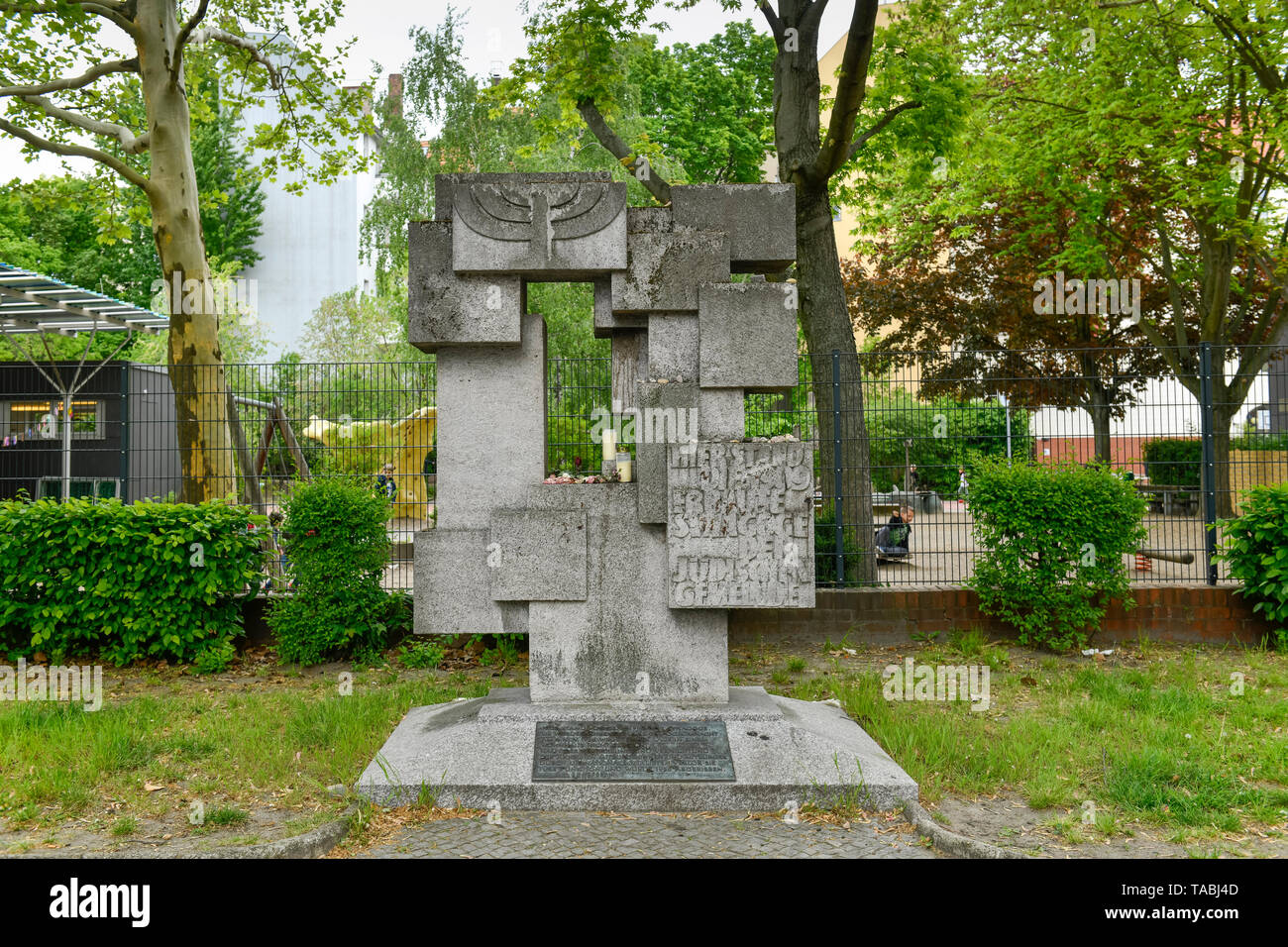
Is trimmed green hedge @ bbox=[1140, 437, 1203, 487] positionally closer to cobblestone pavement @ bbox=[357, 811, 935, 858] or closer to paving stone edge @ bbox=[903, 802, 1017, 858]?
paving stone edge @ bbox=[903, 802, 1017, 858]

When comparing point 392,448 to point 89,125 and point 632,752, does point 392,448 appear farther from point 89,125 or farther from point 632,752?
point 89,125

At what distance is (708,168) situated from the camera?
83.5ft

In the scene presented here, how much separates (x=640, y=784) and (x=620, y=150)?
812 cm

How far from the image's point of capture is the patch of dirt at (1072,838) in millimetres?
4391

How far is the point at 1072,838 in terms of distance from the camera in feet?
15.0

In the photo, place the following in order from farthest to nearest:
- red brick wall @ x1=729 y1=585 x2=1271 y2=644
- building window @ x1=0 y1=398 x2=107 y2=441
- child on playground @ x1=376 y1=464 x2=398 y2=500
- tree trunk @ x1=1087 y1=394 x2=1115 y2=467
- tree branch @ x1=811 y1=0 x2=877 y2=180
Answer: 1. building window @ x1=0 y1=398 x2=107 y2=441
2. tree trunk @ x1=1087 y1=394 x2=1115 y2=467
3. red brick wall @ x1=729 y1=585 x2=1271 y2=644
4. tree branch @ x1=811 y1=0 x2=877 y2=180
5. child on playground @ x1=376 y1=464 x2=398 y2=500

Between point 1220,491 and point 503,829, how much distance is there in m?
8.83

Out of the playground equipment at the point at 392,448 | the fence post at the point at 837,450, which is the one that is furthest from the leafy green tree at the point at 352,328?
the fence post at the point at 837,450

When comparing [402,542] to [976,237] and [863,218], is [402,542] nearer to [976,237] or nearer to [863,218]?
[863,218]

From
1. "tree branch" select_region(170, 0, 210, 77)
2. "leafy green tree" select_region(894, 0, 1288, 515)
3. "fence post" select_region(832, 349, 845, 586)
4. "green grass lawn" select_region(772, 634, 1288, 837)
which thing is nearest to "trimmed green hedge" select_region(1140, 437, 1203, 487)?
"leafy green tree" select_region(894, 0, 1288, 515)

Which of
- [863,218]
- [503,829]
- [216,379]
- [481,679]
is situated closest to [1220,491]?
[481,679]

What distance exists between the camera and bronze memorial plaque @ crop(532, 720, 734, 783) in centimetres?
514

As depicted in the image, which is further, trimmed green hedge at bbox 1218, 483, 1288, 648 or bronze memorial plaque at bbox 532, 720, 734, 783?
trimmed green hedge at bbox 1218, 483, 1288, 648

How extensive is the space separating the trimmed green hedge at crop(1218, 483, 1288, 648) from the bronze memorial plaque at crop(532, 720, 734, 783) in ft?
20.6
